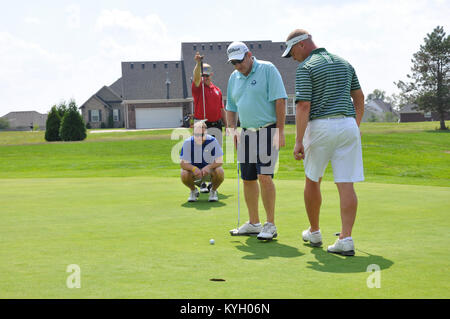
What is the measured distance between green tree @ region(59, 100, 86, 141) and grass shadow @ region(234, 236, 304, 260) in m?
35.6

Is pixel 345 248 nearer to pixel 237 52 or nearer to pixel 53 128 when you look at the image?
pixel 237 52

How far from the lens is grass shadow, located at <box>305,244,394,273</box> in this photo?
4176 mm

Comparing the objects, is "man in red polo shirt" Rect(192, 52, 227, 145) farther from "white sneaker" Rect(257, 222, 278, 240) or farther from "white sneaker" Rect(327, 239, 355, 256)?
"white sneaker" Rect(327, 239, 355, 256)

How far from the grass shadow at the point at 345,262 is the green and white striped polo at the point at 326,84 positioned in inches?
52.5

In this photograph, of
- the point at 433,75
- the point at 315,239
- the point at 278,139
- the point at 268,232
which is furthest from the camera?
the point at 433,75

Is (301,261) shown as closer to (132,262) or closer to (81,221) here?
(132,262)

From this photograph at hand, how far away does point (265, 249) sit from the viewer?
509cm

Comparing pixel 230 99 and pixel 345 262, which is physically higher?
pixel 230 99

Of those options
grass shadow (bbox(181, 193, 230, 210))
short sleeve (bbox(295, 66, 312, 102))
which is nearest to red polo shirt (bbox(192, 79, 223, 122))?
grass shadow (bbox(181, 193, 230, 210))

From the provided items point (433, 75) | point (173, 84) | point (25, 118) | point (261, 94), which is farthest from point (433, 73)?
point (25, 118)

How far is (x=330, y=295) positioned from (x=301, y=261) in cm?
106

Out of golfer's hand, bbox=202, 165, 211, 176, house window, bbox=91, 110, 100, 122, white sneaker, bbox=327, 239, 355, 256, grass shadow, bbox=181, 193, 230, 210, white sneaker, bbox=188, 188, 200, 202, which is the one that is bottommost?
grass shadow, bbox=181, 193, 230, 210

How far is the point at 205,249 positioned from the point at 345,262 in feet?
4.29
